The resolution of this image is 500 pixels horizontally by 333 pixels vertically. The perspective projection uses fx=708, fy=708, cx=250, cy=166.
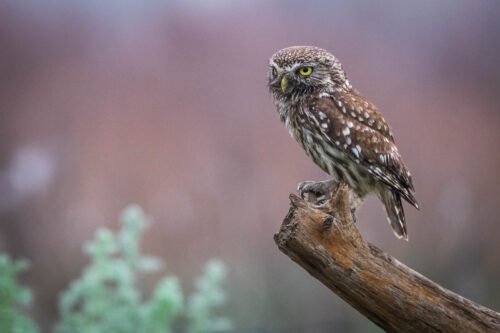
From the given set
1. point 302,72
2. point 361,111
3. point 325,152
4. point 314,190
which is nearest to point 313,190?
point 314,190

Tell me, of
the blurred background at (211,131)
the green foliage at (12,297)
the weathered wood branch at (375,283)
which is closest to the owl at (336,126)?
the weathered wood branch at (375,283)

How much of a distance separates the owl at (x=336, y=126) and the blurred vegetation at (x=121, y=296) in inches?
43.5

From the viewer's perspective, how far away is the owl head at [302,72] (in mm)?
3010

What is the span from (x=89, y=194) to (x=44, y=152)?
335 mm

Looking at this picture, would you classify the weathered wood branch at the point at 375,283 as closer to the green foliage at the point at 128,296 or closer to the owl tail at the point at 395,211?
the owl tail at the point at 395,211

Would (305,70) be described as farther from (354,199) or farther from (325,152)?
(354,199)

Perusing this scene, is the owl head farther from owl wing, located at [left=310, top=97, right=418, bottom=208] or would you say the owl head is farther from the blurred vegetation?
the blurred vegetation

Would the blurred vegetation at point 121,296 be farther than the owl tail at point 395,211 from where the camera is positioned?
Yes

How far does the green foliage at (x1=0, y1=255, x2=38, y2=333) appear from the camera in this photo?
3689 mm

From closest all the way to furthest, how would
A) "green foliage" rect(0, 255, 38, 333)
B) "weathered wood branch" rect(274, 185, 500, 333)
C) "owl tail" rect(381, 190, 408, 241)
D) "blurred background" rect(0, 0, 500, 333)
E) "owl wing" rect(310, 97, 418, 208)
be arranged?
"weathered wood branch" rect(274, 185, 500, 333)
"owl wing" rect(310, 97, 418, 208)
"owl tail" rect(381, 190, 408, 241)
"green foliage" rect(0, 255, 38, 333)
"blurred background" rect(0, 0, 500, 333)

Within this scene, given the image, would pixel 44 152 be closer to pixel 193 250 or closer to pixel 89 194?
pixel 89 194

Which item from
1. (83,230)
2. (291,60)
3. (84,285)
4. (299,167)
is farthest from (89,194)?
(291,60)

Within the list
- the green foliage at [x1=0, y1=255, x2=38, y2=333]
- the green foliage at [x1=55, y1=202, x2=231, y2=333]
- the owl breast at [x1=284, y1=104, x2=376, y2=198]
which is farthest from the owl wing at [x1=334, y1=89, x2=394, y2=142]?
the green foliage at [x1=0, y1=255, x2=38, y2=333]

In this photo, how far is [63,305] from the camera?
12.7ft
